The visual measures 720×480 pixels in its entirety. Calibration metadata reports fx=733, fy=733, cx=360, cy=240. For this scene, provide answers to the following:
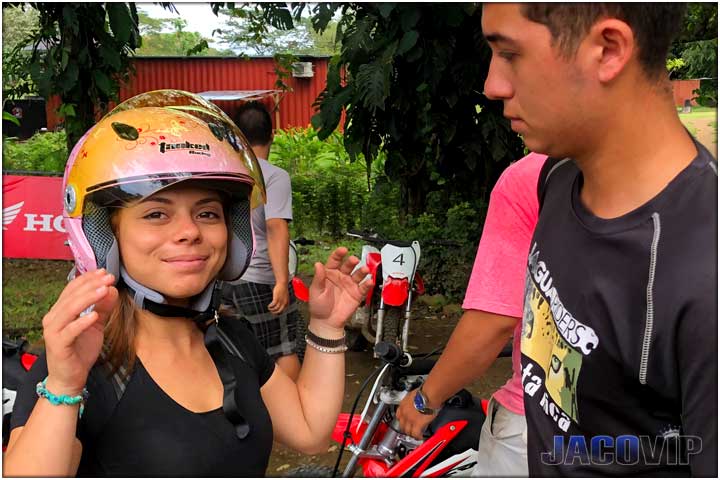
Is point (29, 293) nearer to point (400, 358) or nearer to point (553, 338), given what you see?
point (400, 358)

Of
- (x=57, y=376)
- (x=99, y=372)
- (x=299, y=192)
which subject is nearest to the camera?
(x=57, y=376)

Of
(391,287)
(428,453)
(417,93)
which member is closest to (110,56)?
(417,93)

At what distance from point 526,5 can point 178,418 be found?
119 centimetres

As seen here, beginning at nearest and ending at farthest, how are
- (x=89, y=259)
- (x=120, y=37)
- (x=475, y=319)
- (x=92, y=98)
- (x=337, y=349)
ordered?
1. (x=89, y=259)
2. (x=337, y=349)
3. (x=475, y=319)
4. (x=120, y=37)
5. (x=92, y=98)

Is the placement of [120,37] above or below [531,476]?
above

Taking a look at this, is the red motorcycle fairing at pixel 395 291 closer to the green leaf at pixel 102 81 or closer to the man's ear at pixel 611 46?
the green leaf at pixel 102 81

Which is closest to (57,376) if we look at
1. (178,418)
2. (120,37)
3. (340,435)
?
(178,418)

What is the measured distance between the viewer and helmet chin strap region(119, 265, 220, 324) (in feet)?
6.01

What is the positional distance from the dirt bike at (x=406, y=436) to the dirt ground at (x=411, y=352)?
4.25 ft

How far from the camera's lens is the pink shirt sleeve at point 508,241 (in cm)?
210

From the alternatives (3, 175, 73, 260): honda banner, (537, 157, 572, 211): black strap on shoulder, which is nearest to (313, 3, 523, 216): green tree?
(3, 175, 73, 260): honda banner

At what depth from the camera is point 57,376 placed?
1.45 m

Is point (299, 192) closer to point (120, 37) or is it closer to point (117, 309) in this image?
point (120, 37)

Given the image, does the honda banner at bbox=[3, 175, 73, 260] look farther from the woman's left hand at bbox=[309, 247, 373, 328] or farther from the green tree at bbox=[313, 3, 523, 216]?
the woman's left hand at bbox=[309, 247, 373, 328]
